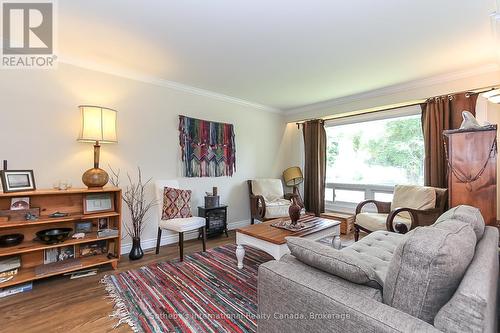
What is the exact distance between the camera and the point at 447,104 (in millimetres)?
3074

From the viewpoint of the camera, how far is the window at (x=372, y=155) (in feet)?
12.0

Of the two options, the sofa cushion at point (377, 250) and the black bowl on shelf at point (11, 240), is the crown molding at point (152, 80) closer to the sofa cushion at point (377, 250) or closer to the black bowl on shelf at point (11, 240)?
the black bowl on shelf at point (11, 240)

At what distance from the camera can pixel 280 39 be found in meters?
2.26

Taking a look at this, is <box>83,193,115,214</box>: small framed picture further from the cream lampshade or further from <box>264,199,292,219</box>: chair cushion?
the cream lampshade

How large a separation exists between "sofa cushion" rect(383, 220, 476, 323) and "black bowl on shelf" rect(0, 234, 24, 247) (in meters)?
2.89

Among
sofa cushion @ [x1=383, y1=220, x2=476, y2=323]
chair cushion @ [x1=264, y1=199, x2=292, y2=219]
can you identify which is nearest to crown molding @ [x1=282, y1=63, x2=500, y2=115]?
chair cushion @ [x1=264, y1=199, x2=292, y2=219]

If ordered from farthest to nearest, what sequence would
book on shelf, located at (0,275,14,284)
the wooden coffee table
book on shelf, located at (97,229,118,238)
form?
book on shelf, located at (97,229,118,238)
the wooden coffee table
book on shelf, located at (0,275,14,284)

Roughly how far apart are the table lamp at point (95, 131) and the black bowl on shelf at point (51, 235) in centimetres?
50

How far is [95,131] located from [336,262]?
8.56ft

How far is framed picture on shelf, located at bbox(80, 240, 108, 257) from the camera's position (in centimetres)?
255

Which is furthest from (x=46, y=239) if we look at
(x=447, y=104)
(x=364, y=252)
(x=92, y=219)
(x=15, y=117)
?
(x=447, y=104)

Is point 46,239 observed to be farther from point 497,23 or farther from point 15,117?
point 497,23

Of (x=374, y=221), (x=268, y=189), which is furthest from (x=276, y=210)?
(x=374, y=221)

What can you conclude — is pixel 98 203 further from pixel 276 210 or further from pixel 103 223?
pixel 276 210
